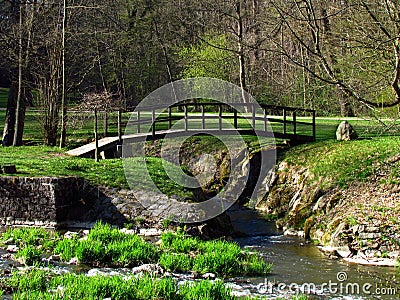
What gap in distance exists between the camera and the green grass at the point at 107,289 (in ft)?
24.4

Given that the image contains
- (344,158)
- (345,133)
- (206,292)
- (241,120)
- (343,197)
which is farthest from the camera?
(241,120)

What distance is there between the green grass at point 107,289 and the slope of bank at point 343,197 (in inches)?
211

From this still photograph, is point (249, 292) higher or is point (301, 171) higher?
Answer: point (301, 171)

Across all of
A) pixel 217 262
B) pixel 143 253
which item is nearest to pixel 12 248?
pixel 143 253

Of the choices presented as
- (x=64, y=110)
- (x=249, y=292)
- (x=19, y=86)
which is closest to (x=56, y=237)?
(x=249, y=292)

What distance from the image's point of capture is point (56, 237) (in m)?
12.2

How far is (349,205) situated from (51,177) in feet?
24.3

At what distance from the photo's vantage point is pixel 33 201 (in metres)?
14.7

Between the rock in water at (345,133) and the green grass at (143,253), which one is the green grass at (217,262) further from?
the rock in water at (345,133)

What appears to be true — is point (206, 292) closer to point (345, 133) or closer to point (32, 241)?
point (32, 241)

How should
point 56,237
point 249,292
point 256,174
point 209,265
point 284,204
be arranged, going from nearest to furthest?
point 249,292, point 209,265, point 56,237, point 284,204, point 256,174

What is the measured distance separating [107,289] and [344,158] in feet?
37.5

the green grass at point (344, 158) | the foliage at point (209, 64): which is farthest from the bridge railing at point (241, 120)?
the foliage at point (209, 64)

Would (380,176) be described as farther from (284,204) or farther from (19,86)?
(19,86)
